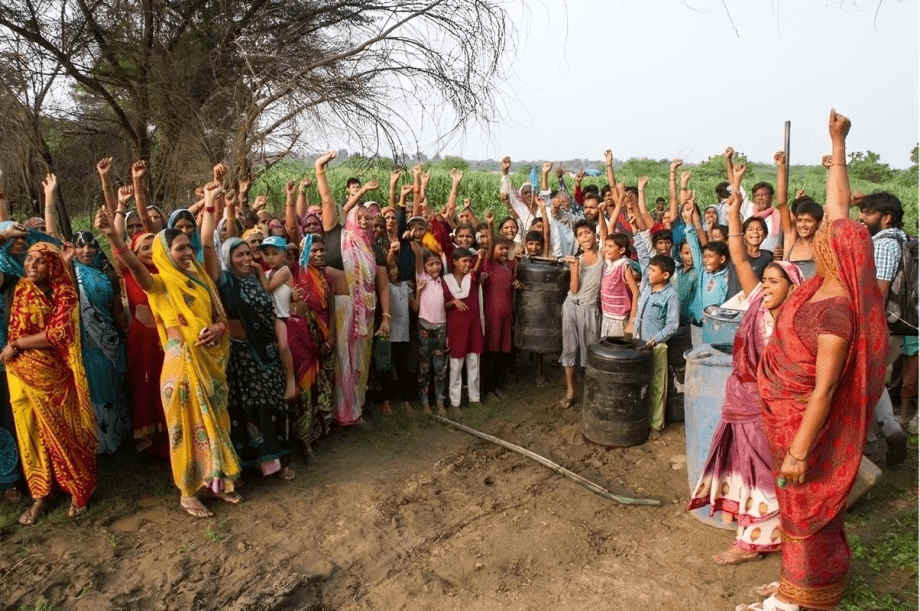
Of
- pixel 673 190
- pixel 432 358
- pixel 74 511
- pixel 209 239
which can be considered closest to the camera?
pixel 74 511

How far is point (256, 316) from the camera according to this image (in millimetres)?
4234

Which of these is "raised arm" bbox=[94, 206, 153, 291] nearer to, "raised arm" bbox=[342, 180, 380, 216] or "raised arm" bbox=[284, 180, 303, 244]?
"raised arm" bbox=[342, 180, 380, 216]

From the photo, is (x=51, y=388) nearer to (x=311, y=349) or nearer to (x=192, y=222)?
(x=192, y=222)

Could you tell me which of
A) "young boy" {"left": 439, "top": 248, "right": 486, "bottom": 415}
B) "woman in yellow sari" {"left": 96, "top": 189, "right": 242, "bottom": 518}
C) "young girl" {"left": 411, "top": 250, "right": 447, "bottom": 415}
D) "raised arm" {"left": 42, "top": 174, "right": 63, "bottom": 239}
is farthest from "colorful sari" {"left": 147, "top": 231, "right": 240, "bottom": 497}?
"young boy" {"left": 439, "top": 248, "right": 486, "bottom": 415}

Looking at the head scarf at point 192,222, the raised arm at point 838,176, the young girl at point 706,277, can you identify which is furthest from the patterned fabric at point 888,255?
the head scarf at point 192,222

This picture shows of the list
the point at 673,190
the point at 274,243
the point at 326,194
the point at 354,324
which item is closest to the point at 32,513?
the point at 274,243

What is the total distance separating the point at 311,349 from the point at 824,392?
3.44 metres

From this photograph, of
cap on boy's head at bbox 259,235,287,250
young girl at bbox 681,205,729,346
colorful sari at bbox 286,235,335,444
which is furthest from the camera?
young girl at bbox 681,205,729,346

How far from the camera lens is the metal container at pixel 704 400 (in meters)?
4.00

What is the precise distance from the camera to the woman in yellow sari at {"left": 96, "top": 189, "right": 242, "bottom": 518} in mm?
3777

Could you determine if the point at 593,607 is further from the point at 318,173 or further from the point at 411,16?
the point at 411,16

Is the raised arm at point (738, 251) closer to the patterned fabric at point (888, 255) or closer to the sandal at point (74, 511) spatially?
the patterned fabric at point (888, 255)

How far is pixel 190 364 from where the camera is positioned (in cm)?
383

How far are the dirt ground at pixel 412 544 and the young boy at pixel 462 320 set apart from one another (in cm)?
121
